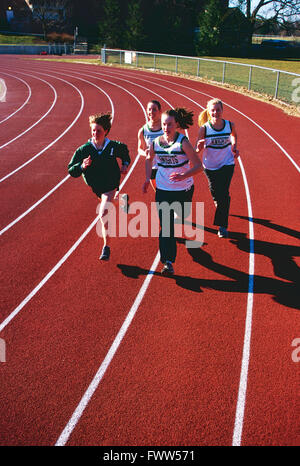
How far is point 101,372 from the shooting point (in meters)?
3.92

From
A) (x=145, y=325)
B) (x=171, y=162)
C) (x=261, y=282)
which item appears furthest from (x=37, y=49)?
(x=145, y=325)

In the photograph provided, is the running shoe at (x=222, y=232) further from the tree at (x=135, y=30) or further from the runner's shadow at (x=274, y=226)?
the tree at (x=135, y=30)

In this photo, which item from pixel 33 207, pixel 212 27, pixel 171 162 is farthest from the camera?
pixel 212 27

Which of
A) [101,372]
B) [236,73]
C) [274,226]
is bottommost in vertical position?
[101,372]

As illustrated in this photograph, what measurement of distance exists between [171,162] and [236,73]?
2574cm

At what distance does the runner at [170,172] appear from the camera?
4.98 metres

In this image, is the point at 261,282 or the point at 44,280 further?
the point at 44,280

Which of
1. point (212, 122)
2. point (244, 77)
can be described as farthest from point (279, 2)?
point (212, 122)

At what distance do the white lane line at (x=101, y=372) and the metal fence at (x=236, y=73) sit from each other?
13.9m

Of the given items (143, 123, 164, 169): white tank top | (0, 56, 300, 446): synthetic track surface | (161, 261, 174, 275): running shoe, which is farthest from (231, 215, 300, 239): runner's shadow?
(161, 261, 174, 275): running shoe

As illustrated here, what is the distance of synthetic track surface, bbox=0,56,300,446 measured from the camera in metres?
3.41

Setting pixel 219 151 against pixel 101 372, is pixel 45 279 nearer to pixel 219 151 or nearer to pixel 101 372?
pixel 101 372

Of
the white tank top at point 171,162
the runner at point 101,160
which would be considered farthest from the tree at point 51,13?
the white tank top at point 171,162
